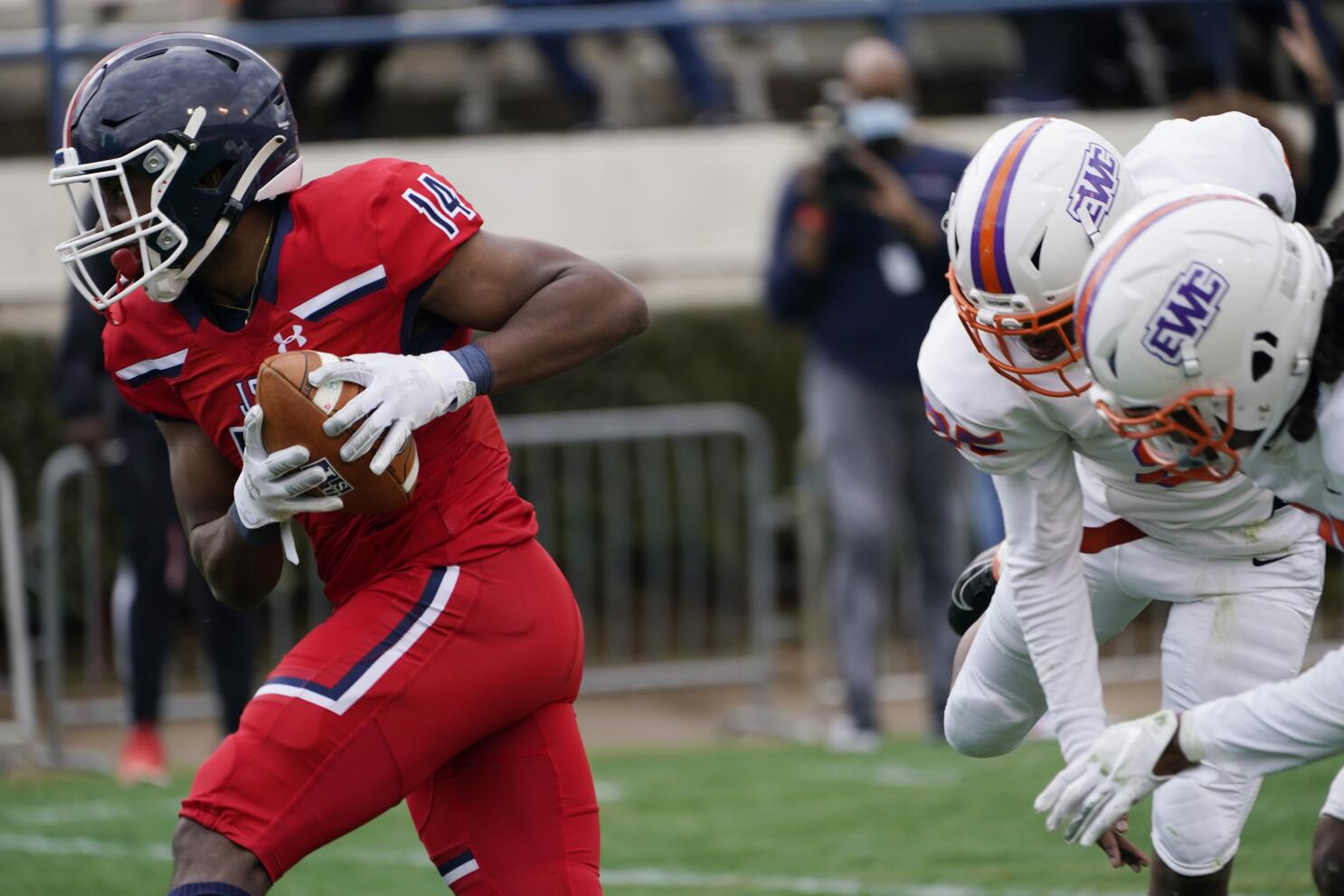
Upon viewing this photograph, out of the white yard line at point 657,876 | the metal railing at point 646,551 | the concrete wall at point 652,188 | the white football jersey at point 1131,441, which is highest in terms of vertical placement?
the white football jersey at point 1131,441

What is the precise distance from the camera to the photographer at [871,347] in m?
7.44

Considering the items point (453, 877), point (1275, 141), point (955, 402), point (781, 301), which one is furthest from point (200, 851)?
point (781, 301)

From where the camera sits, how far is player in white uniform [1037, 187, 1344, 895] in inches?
117

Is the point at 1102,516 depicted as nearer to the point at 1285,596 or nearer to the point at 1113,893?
the point at 1285,596

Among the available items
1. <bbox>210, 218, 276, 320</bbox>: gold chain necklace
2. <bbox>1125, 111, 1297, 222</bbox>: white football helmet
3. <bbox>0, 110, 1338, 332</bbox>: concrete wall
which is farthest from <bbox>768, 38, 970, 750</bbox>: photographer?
<bbox>210, 218, 276, 320</bbox>: gold chain necklace

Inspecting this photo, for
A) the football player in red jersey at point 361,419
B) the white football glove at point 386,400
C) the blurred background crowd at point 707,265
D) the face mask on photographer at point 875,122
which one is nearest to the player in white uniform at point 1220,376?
the football player in red jersey at point 361,419

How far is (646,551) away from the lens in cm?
904

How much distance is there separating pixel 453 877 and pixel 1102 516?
162 cm

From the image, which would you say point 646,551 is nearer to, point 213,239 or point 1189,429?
point 213,239

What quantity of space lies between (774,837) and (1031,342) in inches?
115

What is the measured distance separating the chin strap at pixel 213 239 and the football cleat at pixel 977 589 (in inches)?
74.6

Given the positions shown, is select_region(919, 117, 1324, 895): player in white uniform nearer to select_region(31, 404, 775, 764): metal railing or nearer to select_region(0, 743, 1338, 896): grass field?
select_region(0, 743, 1338, 896): grass field

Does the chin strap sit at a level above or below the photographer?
above

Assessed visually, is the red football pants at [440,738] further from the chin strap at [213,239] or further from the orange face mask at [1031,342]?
A: the orange face mask at [1031,342]
